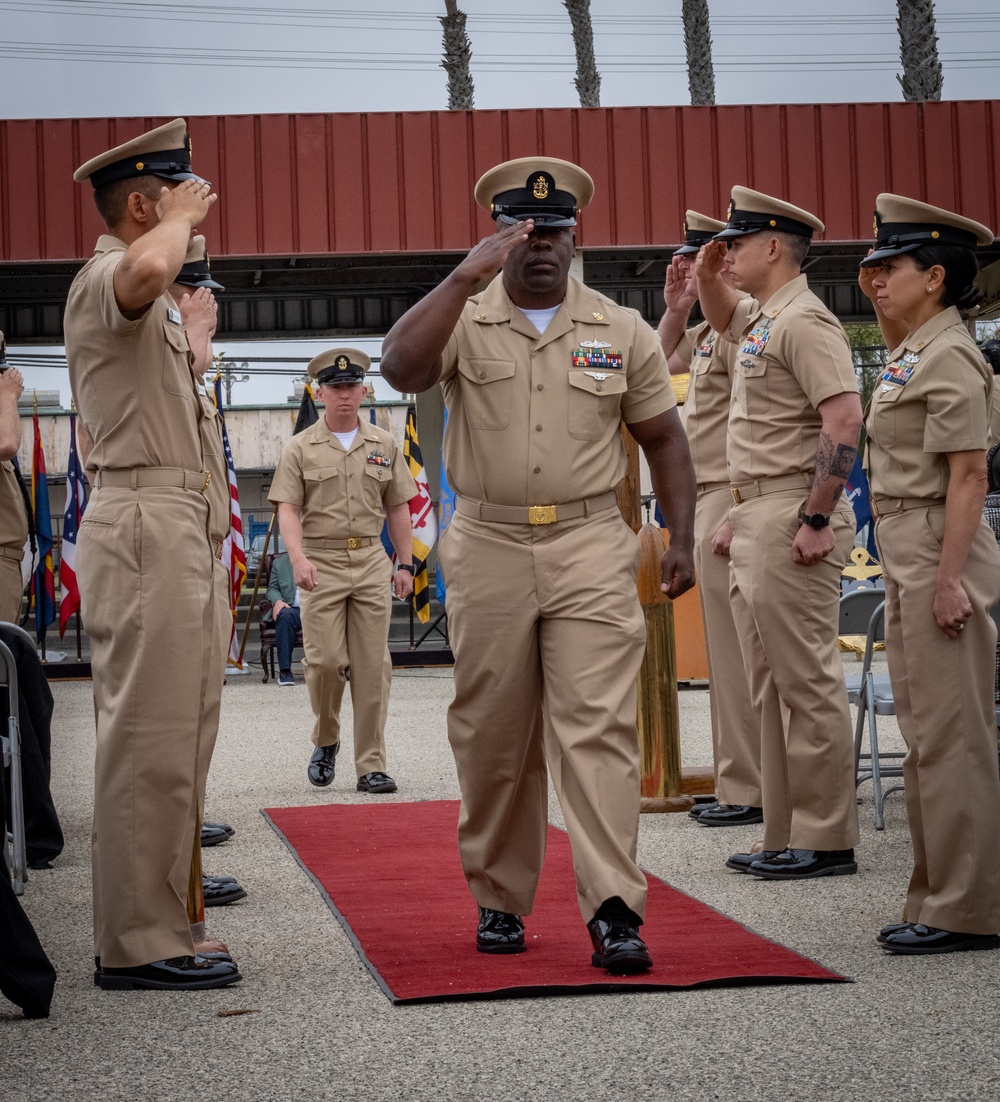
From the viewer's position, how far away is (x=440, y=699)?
1325cm

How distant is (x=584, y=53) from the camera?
33469 millimetres

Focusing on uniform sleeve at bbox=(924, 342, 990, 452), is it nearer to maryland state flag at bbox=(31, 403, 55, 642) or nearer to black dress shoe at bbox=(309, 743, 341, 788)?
black dress shoe at bbox=(309, 743, 341, 788)

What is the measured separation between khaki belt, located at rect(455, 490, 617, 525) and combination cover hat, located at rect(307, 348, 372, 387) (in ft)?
13.3

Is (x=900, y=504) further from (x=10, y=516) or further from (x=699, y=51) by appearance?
(x=699, y=51)

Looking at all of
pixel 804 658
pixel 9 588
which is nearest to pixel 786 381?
pixel 804 658

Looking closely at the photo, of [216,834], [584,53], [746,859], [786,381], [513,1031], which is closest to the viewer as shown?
[513,1031]

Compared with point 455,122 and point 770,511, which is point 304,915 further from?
point 455,122

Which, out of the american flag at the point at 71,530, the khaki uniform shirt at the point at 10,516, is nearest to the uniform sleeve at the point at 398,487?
the khaki uniform shirt at the point at 10,516

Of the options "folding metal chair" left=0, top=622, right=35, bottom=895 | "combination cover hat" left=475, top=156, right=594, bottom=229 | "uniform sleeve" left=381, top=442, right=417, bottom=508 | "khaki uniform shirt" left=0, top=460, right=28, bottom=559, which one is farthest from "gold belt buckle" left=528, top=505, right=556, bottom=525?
"uniform sleeve" left=381, top=442, right=417, bottom=508

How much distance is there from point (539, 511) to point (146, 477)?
1.04 meters

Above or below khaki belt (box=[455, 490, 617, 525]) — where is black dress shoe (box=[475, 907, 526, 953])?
below

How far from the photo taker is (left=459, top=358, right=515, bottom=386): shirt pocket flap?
4258mm

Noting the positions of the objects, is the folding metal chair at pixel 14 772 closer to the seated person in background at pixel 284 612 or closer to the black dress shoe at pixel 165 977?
the black dress shoe at pixel 165 977

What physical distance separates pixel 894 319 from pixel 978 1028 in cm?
224
